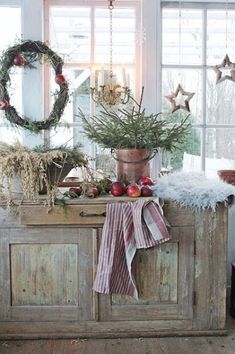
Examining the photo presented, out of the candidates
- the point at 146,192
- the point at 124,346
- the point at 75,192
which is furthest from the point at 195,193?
the point at 124,346

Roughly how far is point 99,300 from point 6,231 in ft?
2.22

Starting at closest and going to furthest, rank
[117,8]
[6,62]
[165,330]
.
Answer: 1. [165,330]
2. [6,62]
3. [117,8]

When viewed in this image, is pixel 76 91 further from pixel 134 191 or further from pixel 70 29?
pixel 134 191

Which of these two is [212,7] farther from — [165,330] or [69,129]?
[165,330]

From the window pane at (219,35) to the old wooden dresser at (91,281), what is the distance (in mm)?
1268

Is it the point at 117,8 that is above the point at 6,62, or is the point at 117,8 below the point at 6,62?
above

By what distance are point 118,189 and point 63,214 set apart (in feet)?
1.16

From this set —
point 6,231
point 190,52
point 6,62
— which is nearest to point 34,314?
point 6,231

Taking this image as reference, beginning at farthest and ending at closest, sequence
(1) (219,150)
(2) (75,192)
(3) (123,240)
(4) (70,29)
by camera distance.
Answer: (1) (219,150)
(4) (70,29)
(2) (75,192)
(3) (123,240)

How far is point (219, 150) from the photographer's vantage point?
3451 millimetres

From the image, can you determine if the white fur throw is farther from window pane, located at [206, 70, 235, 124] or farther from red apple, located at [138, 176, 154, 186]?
window pane, located at [206, 70, 235, 124]

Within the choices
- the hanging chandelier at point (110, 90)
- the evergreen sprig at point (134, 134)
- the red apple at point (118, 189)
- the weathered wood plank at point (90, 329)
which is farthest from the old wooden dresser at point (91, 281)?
the hanging chandelier at point (110, 90)

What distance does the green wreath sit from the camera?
10.2 feet

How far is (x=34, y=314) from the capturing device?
2.73 meters
